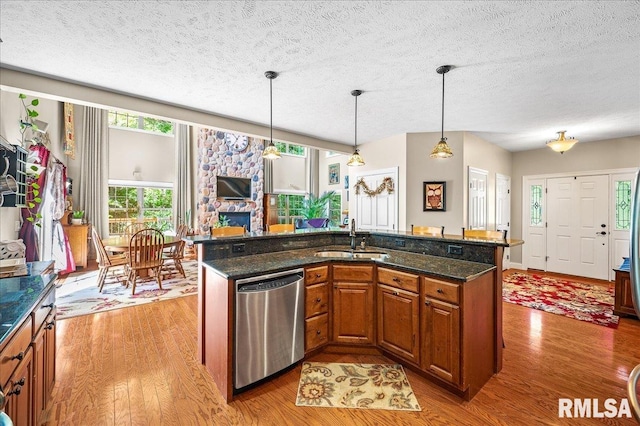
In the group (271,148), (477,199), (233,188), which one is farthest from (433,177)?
(233,188)

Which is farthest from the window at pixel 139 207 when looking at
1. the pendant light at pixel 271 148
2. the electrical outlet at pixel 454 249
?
the electrical outlet at pixel 454 249

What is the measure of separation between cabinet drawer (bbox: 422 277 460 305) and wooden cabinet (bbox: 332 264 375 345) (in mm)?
520

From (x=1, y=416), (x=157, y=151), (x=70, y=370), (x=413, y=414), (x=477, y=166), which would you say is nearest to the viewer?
(x=1, y=416)

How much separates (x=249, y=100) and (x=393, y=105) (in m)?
1.84

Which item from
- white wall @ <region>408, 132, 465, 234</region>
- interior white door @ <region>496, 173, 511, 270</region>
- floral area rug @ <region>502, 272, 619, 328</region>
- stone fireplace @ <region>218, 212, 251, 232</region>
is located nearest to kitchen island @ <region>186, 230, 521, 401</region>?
floral area rug @ <region>502, 272, 619, 328</region>

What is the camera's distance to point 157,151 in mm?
7500

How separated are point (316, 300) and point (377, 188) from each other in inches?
135

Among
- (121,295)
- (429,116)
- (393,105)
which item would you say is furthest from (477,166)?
(121,295)

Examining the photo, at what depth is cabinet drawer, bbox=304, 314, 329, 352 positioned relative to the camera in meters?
2.38

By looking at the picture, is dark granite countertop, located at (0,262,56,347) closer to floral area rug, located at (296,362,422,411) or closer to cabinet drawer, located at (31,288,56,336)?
cabinet drawer, located at (31,288,56,336)

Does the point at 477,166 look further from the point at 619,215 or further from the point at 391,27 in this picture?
the point at 391,27

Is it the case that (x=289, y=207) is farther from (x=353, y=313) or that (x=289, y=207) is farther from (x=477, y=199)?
(x=353, y=313)

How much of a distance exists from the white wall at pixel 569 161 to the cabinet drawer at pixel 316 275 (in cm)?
560

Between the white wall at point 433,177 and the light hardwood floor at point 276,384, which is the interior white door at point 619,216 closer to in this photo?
the light hardwood floor at point 276,384
